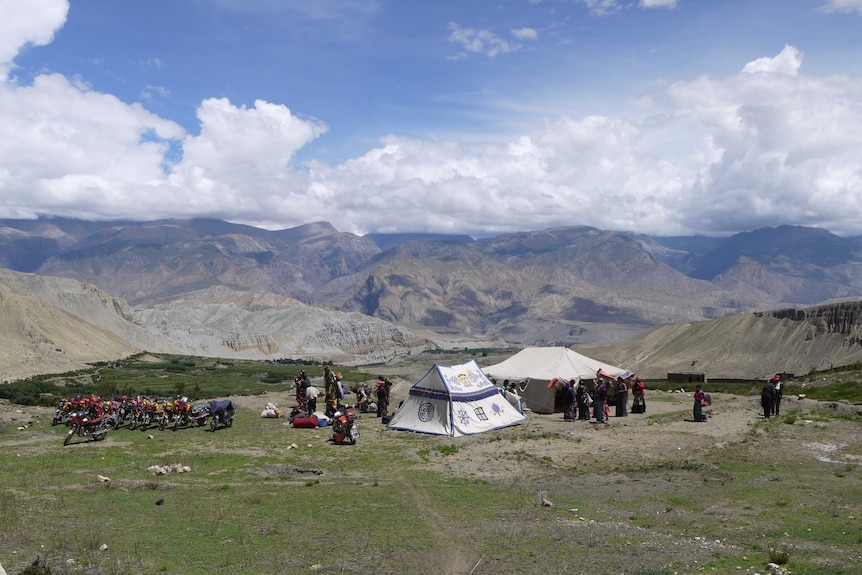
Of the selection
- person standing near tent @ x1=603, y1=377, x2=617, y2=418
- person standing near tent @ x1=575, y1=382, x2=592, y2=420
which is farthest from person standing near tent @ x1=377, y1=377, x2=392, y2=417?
person standing near tent @ x1=603, y1=377, x2=617, y2=418

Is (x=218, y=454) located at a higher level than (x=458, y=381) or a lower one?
lower

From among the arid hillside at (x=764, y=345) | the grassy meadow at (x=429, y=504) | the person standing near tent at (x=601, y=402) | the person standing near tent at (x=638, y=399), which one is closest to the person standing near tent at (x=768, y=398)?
the grassy meadow at (x=429, y=504)

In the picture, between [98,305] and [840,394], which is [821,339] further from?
[98,305]

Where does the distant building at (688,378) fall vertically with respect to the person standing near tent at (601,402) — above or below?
below

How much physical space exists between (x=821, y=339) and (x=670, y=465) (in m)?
93.3

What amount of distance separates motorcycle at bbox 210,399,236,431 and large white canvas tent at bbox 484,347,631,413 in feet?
47.1

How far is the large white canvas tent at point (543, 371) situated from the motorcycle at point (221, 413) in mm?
14361

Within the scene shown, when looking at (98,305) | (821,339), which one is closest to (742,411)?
(821,339)

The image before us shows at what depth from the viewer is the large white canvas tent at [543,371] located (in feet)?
110

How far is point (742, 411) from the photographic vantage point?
33.7 m

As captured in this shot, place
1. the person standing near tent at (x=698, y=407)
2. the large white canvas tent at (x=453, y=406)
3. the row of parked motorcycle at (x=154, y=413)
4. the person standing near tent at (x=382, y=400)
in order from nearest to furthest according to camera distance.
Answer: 1. the large white canvas tent at (x=453, y=406)
2. the row of parked motorcycle at (x=154, y=413)
3. the person standing near tent at (x=698, y=407)
4. the person standing near tent at (x=382, y=400)

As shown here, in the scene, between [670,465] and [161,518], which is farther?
[670,465]

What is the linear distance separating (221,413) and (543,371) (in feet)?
52.7

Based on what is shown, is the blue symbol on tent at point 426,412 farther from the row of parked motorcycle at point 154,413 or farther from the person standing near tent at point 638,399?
the person standing near tent at point 638,399
